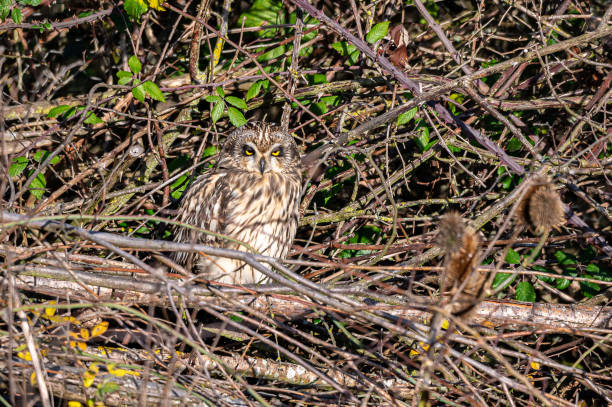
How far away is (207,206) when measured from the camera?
3.53 meters

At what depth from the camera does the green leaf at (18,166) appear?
11.3 feet

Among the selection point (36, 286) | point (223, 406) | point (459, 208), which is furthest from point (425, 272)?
point (36, 286)

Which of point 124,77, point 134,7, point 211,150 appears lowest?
point 211,150

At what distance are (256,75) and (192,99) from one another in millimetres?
418

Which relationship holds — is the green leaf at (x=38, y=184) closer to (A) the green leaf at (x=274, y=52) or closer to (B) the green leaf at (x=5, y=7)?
(B) the green leaf at (x=5, y=7)

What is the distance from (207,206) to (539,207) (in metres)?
2.08

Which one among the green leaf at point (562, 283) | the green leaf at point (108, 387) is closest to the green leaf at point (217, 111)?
the green leaf at point (108, 387)

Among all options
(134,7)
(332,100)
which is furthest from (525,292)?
(134,7)

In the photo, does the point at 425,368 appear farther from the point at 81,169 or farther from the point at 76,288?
the point at 81,169

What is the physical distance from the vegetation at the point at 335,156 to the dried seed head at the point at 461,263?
74 centimetres

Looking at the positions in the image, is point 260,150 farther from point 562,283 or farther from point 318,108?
point 562,283

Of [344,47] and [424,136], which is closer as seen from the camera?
[424,136]

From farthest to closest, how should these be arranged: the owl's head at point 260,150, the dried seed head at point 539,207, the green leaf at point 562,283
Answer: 1. the owl's head at point 260,150
2. the green leaf at point 562,283
3. the dried seed head at point 539,207

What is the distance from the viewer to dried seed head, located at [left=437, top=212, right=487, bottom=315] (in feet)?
5.84
